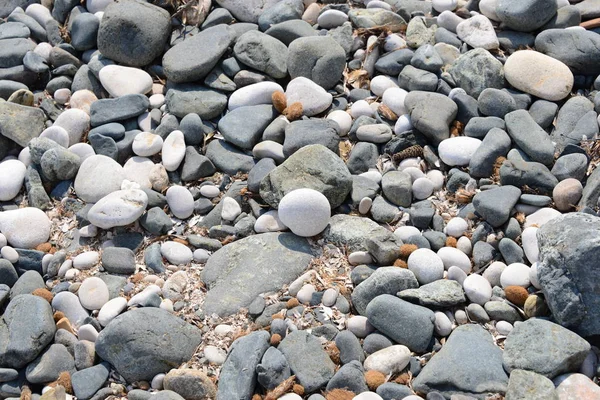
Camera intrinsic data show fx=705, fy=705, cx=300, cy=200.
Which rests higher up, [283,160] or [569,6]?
[569,6]

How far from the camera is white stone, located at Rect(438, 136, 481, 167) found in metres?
3.95

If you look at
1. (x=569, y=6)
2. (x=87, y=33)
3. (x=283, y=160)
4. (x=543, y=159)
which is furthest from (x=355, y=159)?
(x=87, y=33)

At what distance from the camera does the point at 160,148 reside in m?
4.25

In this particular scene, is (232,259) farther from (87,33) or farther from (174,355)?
(87,33)

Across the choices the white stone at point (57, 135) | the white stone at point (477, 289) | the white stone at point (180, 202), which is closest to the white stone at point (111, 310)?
the white stone at point (180, 202)

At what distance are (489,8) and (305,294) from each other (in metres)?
2.45

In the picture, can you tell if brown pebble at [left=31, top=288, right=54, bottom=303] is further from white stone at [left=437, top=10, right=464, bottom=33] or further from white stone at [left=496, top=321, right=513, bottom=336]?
white stone at [left=437, top=10, right=464, bottom=33]

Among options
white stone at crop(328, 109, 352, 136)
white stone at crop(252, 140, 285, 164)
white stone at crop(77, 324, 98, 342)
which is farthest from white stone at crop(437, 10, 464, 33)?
white stone at crop(77, 324, 98, 342)

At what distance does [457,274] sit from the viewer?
3.44 m

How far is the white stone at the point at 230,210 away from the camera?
3.91m

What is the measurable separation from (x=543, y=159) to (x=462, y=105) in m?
0.60

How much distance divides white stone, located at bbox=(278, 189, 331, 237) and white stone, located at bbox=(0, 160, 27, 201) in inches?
64.9

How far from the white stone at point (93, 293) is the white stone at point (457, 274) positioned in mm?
1725

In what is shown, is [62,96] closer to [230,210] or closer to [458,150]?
[230,210]
